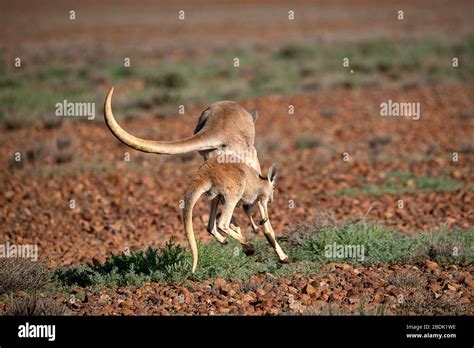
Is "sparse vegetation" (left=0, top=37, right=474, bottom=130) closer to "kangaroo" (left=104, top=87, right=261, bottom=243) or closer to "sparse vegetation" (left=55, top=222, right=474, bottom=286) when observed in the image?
"sparse vegetation" (left=55, top=222, right=474, bottom=286)

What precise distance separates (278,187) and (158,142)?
636 centimetres

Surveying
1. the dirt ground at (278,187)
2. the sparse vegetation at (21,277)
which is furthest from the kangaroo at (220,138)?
the sparse vegetation at (21,277)

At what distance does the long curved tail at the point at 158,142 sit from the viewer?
662cm

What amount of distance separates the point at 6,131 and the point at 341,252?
519 inches

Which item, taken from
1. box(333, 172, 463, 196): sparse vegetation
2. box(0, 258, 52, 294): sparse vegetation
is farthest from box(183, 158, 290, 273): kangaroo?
box(333, 172, 463, 196): sparse vegetation

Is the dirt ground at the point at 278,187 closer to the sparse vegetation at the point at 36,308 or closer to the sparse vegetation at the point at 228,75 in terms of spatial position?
the sparse vegetation at the point at 36,308

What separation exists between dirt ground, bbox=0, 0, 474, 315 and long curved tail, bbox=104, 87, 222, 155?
4.94ft

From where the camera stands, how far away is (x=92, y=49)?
38625 millimetres

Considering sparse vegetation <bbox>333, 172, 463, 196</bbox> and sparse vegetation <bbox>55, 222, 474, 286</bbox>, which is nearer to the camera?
sparse vegetation <bbox>55, 222, 474, 286</bbox>

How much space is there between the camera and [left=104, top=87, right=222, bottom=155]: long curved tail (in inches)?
261

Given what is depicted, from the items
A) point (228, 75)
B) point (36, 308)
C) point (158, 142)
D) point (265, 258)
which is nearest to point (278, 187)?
point (265, 258)

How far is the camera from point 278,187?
519 inches

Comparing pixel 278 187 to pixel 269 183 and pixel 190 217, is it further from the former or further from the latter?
pixel 190 217

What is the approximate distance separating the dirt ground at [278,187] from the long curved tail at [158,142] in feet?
4.94
